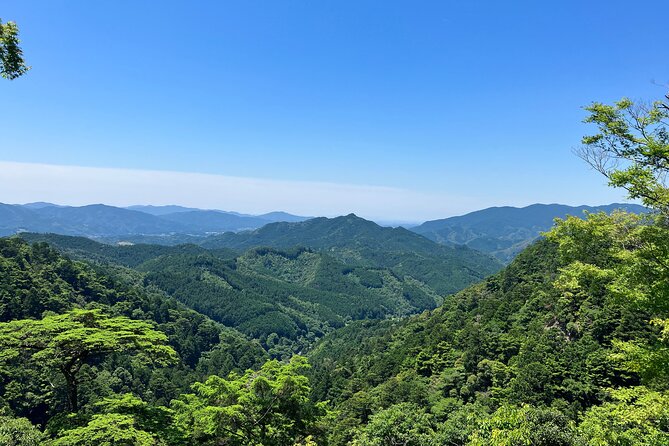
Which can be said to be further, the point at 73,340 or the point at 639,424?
the point at 73,340

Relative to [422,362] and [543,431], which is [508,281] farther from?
[543,431]

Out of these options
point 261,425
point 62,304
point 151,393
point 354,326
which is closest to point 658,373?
point 261,425

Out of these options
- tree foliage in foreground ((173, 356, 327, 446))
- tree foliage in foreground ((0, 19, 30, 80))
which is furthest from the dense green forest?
tree foliage in foreground ((0, 19, 30, 80))

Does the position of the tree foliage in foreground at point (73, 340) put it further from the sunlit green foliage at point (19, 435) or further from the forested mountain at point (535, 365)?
the forested mountain at point (535, 365)

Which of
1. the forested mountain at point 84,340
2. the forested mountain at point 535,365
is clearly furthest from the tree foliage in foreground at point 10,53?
the forested mountain at point 535,365

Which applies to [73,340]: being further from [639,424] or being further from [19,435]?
[639,424]

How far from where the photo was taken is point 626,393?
11234 mm

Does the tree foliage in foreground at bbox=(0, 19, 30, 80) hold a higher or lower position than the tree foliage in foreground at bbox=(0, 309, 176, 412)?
higher

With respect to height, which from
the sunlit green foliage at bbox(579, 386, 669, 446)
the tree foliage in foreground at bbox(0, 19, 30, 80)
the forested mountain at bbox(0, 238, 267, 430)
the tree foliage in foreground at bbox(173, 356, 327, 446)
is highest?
the tree foliage in foreground at bbox(0, 19, 30, 80)

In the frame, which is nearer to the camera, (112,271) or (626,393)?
(626,393)

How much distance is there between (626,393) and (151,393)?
79.0 metres

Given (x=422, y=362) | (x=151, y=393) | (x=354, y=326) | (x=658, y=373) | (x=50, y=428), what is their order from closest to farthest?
(x=658, y=373)
(x=50, y=428)
(x=422, y=362)
(x=151, y=393)
(x=354, y=326)

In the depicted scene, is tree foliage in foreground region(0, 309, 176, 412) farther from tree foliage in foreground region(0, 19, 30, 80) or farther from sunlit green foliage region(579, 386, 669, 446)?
sunlit green foliage region(579, 386, 669, 446)

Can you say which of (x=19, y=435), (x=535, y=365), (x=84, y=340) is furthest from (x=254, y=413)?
(x=535, y=365)
